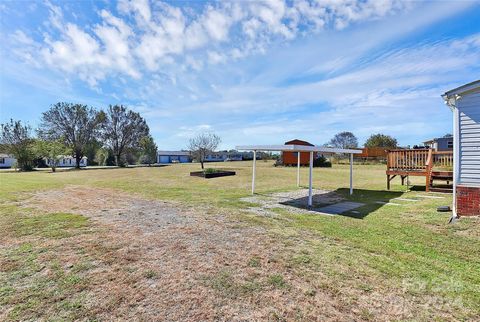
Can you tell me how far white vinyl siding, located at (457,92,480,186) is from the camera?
581cm

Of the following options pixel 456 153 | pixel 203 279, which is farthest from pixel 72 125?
pixel 456 153

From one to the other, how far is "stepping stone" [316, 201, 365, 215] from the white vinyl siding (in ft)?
9.03

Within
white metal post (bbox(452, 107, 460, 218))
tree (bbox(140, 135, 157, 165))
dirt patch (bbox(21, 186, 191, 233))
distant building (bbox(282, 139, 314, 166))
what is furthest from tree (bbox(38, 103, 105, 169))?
white metal post (bbox(452, 107, 460, 218))

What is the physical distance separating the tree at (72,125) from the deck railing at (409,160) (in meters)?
39.2

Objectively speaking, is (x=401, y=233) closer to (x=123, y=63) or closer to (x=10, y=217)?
(x=10, y=217)

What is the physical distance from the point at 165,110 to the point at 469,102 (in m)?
32.1

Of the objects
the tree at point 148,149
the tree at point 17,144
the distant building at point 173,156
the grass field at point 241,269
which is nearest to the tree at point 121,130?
the tree at point 148,149

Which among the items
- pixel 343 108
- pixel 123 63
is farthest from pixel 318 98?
pixel 123 63

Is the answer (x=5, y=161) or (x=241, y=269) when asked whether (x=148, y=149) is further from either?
(x=241, y=269)

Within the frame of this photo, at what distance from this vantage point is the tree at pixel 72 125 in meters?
35.9

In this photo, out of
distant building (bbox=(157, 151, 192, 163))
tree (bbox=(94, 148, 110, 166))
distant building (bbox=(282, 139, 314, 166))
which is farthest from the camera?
distant building (bbox=(157, 151, 192, 163))

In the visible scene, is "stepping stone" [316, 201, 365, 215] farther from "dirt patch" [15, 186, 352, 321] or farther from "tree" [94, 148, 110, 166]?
"tree" [94, 148, 110, 166]

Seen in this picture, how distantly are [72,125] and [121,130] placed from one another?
23.5 ft

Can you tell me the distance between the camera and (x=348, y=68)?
14500 millimetres
